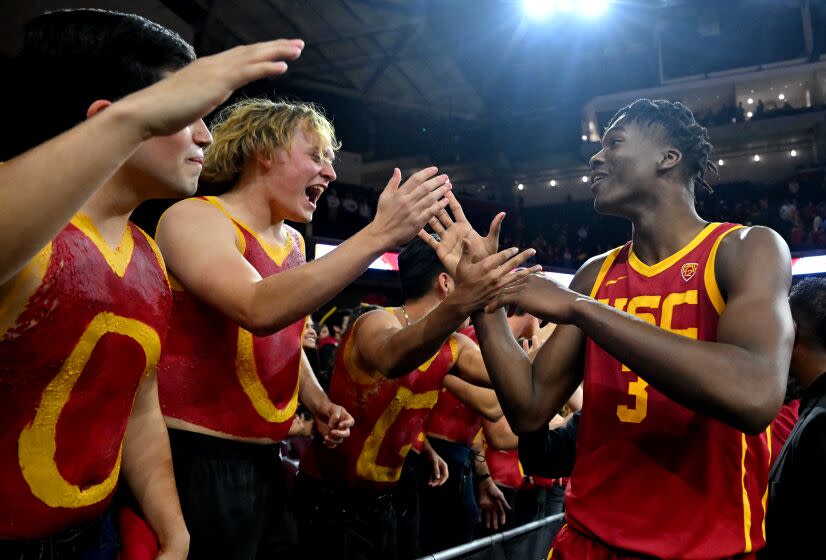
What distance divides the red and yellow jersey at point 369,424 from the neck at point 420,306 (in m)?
0.34

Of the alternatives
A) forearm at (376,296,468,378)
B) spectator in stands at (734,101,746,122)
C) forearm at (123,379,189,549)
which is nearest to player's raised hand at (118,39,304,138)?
forearm at (123,379,189,549)

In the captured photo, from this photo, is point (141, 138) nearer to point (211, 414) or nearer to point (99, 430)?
point (99, 430)

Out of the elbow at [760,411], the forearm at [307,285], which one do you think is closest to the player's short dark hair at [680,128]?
the elbow at [760,411]

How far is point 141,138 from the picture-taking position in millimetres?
1025

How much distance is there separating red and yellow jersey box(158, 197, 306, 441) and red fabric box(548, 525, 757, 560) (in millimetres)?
924

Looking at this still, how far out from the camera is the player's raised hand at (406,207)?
1.71 m

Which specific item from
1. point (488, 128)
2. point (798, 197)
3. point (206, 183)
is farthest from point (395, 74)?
point (206, 183)

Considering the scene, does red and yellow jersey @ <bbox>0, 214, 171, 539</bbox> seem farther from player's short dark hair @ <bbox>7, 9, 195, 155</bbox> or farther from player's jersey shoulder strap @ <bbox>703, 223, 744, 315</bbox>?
player's jersey shoulder strap @ <bbox>703, 223, 744, 315</bbox>

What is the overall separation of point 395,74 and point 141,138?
57.7ft

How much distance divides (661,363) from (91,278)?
1.26 metres

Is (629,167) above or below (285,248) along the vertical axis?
above

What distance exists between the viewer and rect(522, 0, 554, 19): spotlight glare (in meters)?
15.1

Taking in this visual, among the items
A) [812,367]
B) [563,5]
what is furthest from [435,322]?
[563,5]

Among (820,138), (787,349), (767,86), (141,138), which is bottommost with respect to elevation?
(787,349)
